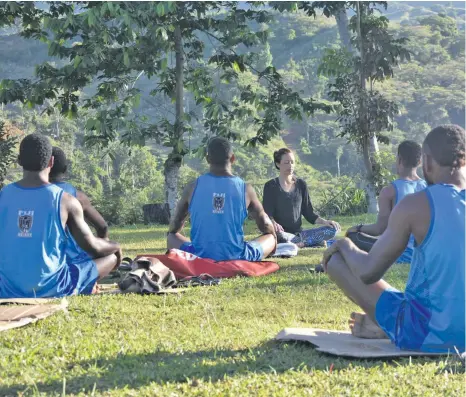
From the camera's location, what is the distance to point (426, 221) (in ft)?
15.6

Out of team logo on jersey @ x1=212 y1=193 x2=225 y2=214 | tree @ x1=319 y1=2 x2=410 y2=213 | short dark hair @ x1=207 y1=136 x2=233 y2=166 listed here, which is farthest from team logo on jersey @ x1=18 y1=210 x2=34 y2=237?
tree @ x1=319 y1=2 x2=410 y2=213

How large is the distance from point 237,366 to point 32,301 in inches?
98.8

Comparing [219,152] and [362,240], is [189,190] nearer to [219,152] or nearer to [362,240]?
[219,152]

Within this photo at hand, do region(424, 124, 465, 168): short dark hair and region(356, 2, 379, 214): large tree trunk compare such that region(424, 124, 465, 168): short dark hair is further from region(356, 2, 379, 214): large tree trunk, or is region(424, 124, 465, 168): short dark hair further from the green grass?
region(356, 2, 379, 214): large tree trunk

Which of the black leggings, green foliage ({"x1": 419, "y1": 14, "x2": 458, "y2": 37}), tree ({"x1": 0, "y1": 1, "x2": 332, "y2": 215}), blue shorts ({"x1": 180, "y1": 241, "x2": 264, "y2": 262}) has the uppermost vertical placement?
green foliage ({"x1": 419, "y1": 14, "x2": 458, "y2": 37})

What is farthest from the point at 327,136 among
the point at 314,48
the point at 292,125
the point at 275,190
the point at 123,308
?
the point at 123,308

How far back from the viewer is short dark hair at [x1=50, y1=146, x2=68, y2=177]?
8.20m

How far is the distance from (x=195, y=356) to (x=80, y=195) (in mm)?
3351

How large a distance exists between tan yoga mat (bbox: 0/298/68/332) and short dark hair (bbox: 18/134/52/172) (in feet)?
3.79

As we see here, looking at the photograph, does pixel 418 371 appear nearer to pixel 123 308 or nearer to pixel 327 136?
pixel 123 308

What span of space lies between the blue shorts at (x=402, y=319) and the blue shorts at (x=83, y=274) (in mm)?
3154

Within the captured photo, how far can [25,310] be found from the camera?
20.0 feet

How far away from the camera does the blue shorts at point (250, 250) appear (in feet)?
30.0

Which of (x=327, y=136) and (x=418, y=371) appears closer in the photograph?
(x=418, y=371)
